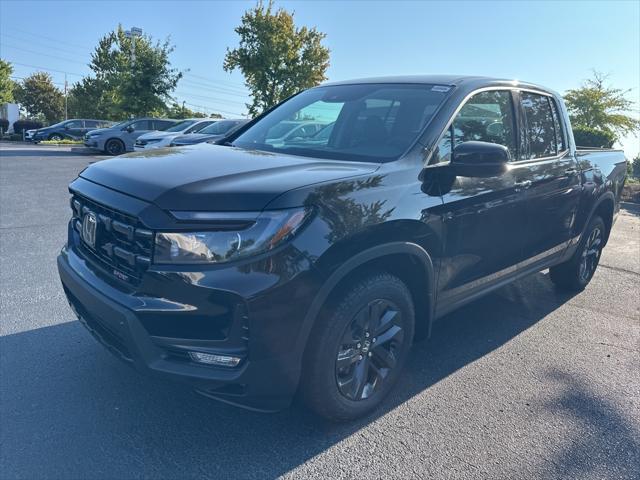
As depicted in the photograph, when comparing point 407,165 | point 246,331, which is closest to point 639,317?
point 407,165

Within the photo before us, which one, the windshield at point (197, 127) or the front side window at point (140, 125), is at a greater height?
the windshield at point (197, 127)

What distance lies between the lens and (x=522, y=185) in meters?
3.64

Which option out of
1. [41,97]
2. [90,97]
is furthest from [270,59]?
[41,97]

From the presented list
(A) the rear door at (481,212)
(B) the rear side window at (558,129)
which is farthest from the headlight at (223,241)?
(B) the rear side window at (558,129)

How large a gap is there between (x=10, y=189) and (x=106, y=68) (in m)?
34.5

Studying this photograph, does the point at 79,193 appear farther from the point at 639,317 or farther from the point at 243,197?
the point at 639,317

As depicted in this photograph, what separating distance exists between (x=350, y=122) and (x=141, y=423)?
226 centimetres

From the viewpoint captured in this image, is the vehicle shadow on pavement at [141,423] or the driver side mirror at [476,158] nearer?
the vehicle shadow on pavement at [141,423]

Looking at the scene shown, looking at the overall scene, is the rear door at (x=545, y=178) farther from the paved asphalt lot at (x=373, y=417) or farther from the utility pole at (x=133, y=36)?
the utility pole at (x=133, y=36)

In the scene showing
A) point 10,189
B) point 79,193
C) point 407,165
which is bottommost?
point 10,189

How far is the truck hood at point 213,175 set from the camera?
88.4 inches

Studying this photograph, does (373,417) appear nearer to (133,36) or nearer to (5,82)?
(133,36)

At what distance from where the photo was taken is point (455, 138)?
3.22 m

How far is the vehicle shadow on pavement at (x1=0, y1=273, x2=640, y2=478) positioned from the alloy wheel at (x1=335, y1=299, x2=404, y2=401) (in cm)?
23
